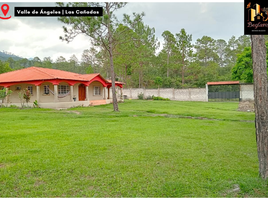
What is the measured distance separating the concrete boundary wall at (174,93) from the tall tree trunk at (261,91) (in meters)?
23.4

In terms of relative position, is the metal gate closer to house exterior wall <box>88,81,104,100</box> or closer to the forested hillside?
the forested hillside

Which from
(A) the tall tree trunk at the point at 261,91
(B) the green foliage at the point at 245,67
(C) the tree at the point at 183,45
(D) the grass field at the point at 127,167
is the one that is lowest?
(D) the grass field at the point at 127,167

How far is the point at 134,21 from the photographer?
13.6 metres

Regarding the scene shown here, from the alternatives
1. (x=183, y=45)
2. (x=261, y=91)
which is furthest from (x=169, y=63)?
(x=261, y=91)

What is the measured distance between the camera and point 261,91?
302 centimetres

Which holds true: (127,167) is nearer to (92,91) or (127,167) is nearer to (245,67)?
(92,91)

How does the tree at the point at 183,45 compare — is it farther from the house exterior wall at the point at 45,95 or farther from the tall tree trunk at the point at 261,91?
the tall tree trunk at the point at 261,91

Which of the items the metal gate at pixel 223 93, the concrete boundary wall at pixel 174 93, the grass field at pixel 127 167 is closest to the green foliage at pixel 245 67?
the metal gate at pixel 223 93

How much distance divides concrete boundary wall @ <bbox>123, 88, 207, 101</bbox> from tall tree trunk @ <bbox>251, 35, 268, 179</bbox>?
23376 millimetres

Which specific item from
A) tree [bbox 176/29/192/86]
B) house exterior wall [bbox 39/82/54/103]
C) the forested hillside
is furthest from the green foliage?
house exterior wall [bbox 39/82/54/103]

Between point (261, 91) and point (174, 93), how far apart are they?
24.7m

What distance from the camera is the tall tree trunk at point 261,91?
3.01m

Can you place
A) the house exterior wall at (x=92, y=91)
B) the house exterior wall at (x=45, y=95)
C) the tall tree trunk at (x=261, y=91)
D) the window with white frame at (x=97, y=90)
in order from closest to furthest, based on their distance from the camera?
1. the tall tree trunk at (x=261, y=91)
2. the house exterior wall at (x=45, y=95)
3. the house exterior wall at (x=92, y=91)
4. the window with white frame at (x=97, y=90)

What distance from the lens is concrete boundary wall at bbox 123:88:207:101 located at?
25672 millimetres
